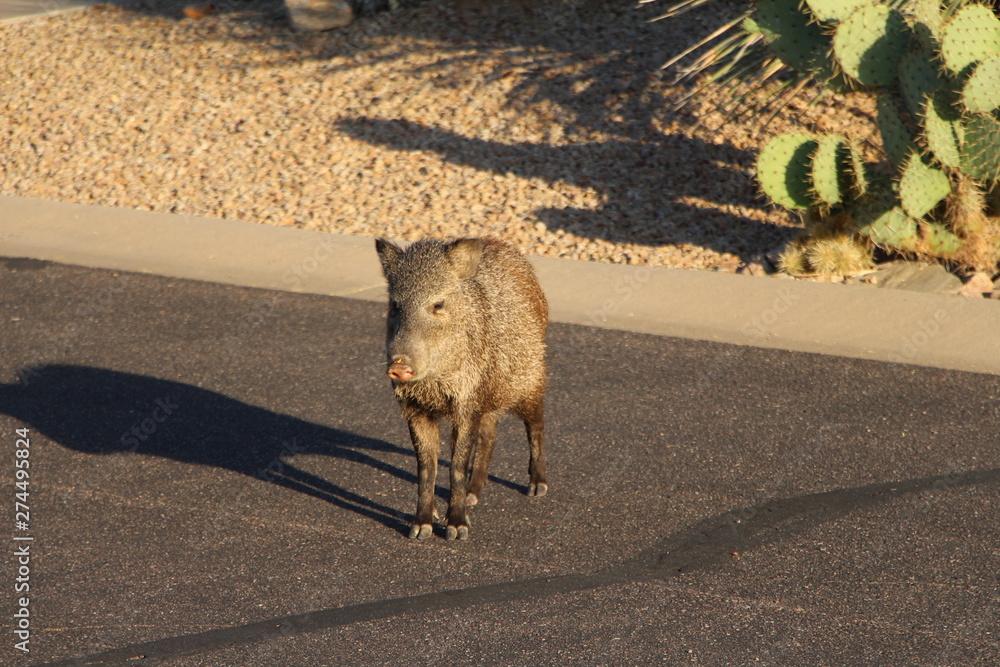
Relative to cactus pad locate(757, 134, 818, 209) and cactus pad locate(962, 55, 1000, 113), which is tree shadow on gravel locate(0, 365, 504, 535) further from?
cactus pad locate(962, 55, 1000, 113)

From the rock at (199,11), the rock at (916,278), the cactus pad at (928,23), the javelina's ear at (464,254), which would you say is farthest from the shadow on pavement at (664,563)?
the rock at (199,11)

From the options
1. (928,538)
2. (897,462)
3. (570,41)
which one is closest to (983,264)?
(897,462)

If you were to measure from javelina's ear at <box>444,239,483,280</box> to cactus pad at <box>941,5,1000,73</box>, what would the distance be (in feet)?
14.3

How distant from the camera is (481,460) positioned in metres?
5.09

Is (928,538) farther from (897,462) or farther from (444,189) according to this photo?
(444,189)

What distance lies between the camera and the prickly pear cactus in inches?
294

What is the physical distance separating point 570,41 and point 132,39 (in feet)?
18.2

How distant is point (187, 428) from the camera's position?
5.96 meters

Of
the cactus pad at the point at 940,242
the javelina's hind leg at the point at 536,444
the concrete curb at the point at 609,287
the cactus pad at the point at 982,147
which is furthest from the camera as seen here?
the cactus pad at the point at 940,242

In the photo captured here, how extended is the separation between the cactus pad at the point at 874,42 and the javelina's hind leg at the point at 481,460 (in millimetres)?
4372

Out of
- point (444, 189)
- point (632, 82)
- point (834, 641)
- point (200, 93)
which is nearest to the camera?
point (834, 641)

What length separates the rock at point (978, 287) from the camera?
7.81 m

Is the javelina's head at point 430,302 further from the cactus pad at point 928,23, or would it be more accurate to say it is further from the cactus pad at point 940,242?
the cactus pad at point 940,242

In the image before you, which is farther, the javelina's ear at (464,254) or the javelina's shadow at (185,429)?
the javelina's shadow at (185,429)
